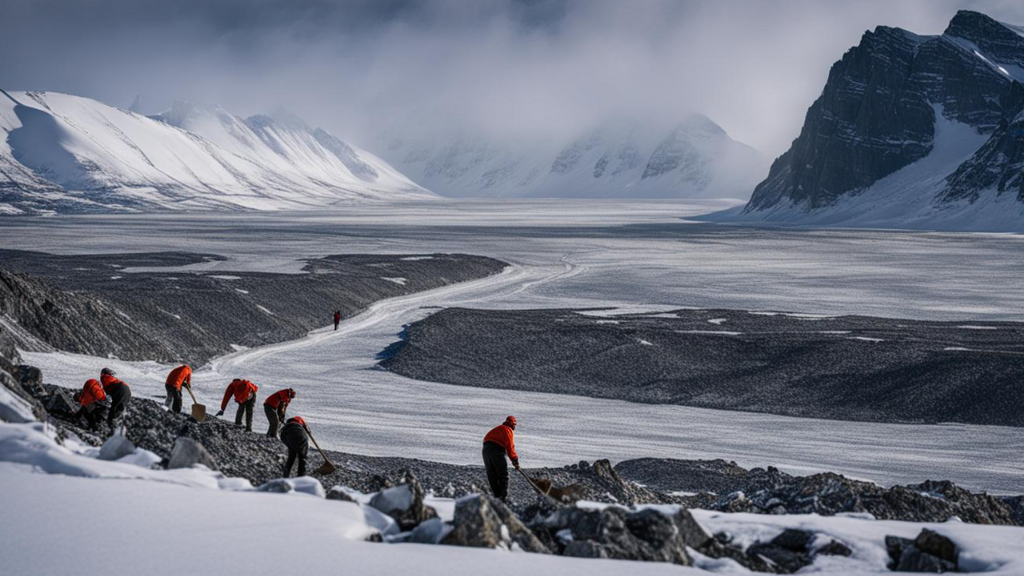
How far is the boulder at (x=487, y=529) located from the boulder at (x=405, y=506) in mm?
600

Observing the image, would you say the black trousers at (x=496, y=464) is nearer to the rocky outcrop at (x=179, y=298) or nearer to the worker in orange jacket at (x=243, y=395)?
the worker in orange jacket at (x=243, y=395)

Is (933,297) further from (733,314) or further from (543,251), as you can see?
(543,251)

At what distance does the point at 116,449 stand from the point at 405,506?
13.1 feet

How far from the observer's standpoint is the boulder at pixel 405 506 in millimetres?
10906

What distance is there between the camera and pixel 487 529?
33.6ft

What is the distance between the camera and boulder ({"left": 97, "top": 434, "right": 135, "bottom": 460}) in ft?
39.5

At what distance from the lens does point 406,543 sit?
10.2 meters

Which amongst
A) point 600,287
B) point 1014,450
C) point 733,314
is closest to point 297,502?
point 1014,450

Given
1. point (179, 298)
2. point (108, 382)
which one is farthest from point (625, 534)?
point (179, 298)

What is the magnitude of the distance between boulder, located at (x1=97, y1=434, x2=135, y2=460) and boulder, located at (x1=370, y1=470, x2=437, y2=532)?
3454 millimetres

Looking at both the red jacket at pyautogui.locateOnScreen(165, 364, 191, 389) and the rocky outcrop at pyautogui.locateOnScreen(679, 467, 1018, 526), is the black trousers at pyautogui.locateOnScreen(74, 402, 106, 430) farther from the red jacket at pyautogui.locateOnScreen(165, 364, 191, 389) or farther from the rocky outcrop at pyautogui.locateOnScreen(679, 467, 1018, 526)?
the rocky outcrop at pyautogui.locateOnScreen(679, 467, 1018, 526)

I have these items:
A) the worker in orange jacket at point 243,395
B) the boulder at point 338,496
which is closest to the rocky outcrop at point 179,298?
the worker in orange jacket at point 243,395

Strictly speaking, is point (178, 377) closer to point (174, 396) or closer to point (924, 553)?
point (174, 396)

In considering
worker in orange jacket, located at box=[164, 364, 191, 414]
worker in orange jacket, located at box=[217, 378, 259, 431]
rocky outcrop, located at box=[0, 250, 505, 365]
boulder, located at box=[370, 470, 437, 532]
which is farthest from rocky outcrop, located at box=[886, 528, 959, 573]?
rocky outcrop, located at box=[0, 250, 505, 365]
